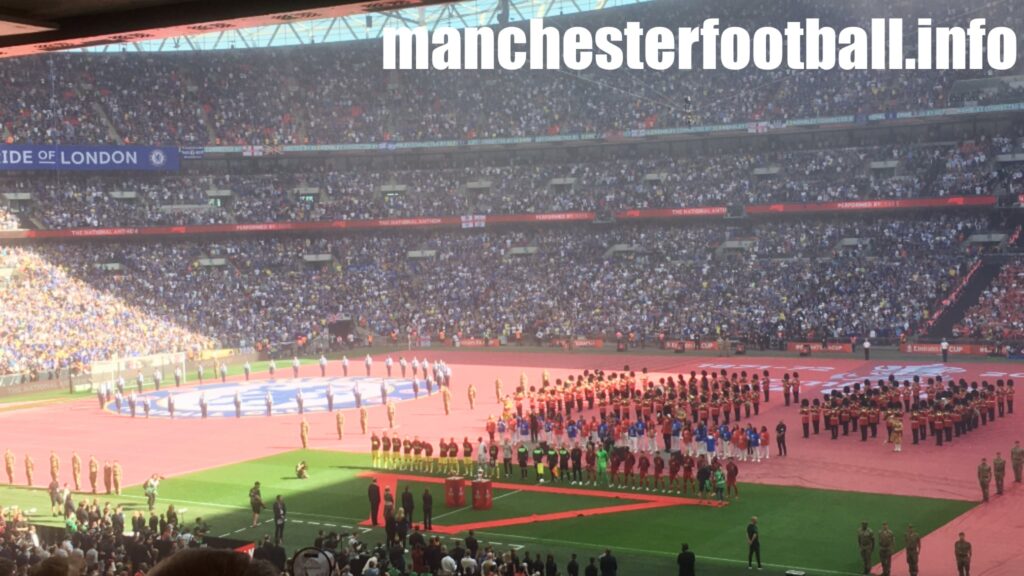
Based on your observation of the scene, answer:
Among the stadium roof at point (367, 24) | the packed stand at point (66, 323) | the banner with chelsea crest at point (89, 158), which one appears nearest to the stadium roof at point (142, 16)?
the packed stand at point (66, 323)

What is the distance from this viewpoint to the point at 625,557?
79.0ft

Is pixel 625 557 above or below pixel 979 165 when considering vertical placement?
below

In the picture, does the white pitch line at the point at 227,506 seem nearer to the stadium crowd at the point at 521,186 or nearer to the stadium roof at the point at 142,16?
the stadium roof at the point at 142,16

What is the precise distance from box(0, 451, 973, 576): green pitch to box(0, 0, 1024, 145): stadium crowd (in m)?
44.5

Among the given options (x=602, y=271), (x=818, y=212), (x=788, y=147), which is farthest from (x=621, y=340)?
(x=788, y=147)

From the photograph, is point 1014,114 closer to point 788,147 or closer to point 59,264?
point 788,147

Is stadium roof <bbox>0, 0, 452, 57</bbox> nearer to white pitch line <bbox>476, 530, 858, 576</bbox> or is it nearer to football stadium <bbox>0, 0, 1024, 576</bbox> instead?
football stadium <bbox>0, 0, 1024, 576</bbox>

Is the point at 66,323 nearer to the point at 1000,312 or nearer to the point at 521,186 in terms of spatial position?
the point at 521,186

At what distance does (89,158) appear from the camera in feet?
229

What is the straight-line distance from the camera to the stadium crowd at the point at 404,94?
69.4 metres

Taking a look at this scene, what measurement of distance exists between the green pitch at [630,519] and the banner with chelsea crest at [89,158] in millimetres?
40243

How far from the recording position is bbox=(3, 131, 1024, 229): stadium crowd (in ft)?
214

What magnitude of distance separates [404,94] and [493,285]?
18767mm

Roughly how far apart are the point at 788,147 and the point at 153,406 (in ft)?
146
